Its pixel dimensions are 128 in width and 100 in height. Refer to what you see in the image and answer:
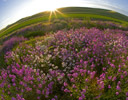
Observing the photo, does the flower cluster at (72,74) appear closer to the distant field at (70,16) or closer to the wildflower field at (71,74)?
the wildflower field at (71,74)

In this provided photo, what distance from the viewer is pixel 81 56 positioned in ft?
12.2

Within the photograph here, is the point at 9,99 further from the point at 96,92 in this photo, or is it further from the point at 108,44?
the point at 108,44

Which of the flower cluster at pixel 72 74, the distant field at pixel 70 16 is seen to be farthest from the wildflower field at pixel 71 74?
the distant field at pixel 70 16

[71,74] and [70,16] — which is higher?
[70,16]

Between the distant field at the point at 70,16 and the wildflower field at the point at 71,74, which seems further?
the distant field at the point at 70,16

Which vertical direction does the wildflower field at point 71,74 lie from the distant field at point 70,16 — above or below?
below

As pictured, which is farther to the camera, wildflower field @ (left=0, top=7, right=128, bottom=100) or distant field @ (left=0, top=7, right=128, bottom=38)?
distant field @ (left=0, top=7, right=128, bottom=38)

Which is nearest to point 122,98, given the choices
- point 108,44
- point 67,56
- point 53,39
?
point 67,56

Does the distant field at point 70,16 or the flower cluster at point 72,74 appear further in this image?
the distant field at point 70,16

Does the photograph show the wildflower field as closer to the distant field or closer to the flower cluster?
the flower cluster

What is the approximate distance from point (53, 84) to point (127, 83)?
1.91 metres

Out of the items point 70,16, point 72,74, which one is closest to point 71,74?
point 72,74

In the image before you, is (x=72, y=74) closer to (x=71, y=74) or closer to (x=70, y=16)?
(x=71, y=74)

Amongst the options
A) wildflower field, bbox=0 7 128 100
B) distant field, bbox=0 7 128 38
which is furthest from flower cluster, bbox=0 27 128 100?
distant field, bbox=0 7 128 38
